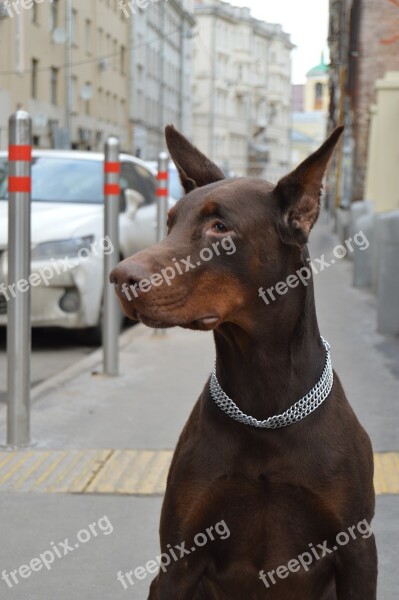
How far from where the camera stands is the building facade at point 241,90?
99.3m

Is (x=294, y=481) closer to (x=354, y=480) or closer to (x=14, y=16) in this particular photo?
(x=354, y=480)

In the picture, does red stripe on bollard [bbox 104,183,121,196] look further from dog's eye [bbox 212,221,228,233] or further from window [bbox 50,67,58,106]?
window [bbox 50,67,58,106]

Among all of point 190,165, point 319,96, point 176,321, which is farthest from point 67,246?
point 319,96

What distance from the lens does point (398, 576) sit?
3834 millimetres

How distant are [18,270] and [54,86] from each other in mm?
34820

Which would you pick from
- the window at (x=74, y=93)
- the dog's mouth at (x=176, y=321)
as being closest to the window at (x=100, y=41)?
the window at (x=74, y=93)

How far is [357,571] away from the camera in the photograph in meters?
2.84

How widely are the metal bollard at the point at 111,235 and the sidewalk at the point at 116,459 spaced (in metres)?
0.20

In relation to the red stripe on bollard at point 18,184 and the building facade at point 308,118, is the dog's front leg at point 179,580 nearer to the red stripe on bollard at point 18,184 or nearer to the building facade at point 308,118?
the red stripe on bollard at point 18,184

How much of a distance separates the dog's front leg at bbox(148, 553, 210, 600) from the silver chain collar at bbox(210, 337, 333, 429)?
1.34 feet

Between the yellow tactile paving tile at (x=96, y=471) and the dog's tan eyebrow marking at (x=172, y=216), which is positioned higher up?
the dog's tan eyebrow marking at (x=172, y=216)

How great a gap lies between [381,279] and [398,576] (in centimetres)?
588

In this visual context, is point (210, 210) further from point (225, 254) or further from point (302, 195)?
point (302, 195)

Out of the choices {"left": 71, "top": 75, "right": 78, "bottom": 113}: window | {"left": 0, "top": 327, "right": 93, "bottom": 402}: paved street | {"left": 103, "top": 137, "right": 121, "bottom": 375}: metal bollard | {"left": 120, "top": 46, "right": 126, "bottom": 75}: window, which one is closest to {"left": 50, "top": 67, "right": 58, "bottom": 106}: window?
{"left": 71, "top": 75, "right": 78, "bottom": 113}: window
